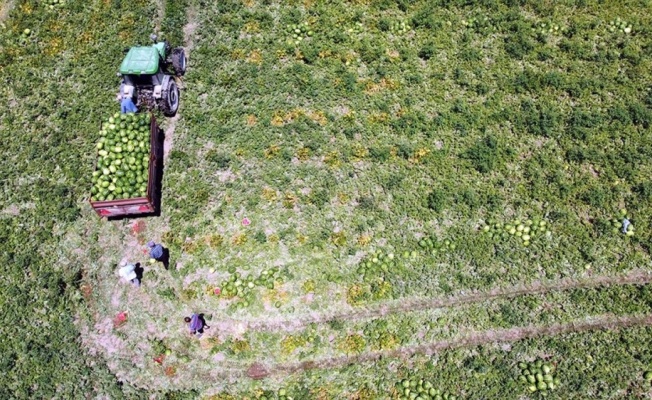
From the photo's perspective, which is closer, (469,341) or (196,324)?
(196,324)

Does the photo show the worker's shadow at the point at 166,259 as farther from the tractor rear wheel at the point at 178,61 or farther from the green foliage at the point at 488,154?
the green foliage at the point at 488,154

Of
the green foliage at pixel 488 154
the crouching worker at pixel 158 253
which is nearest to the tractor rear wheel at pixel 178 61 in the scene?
the crouching worker at pixel 158 253

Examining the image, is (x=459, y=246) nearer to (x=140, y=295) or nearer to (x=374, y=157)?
(x=374, y=157)

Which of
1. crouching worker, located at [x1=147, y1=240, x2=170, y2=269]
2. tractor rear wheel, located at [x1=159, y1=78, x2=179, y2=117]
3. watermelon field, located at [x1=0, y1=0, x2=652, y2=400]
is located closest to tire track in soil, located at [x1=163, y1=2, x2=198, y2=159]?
watermelon field, located at [x1=0, y1=0, x2=652, y2=400]

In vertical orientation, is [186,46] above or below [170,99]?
above

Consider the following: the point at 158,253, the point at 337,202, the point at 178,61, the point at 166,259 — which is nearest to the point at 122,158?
the point at 158,253

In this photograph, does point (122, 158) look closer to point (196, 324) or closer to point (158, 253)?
point (158, 253)

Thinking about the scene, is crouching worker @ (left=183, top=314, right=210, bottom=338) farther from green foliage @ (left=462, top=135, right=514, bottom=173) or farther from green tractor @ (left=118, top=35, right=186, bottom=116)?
green foliage @ (left=462, top=135, right=514, bottom=173)

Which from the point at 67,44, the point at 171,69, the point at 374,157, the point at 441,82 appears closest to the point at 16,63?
the point at 67,44
